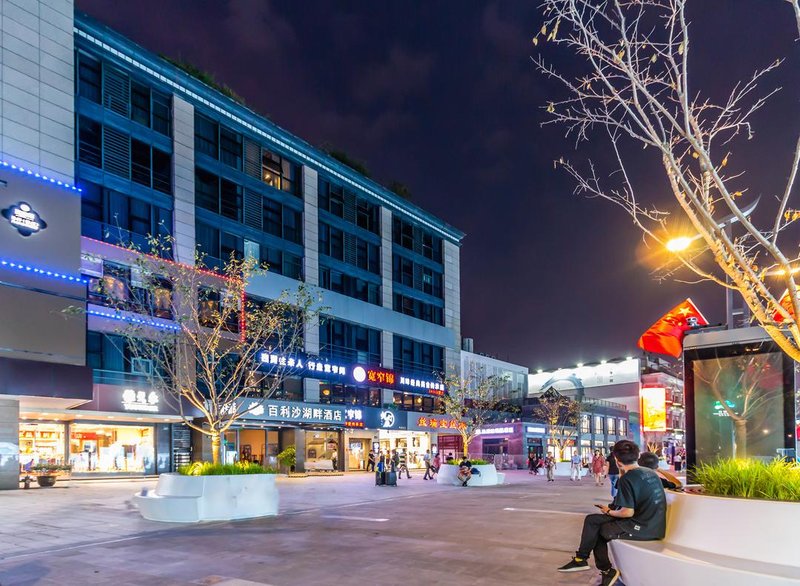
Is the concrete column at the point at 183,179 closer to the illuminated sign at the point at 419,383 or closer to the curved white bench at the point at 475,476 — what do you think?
the curved white bench at the point at 475,476

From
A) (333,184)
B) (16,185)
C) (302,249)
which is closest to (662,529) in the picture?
(16,185)

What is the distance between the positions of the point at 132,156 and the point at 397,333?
2520 cm

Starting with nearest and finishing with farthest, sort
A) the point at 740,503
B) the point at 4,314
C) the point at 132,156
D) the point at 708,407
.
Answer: the point at 740,503 → the point at 708,407 → the point at 4,314 → the point at 132,156

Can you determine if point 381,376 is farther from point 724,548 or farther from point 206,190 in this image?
point 724,548

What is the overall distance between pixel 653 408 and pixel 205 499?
1062 centimetres

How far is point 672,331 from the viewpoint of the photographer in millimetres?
12680

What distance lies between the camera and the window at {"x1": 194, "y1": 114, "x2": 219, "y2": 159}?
120ft

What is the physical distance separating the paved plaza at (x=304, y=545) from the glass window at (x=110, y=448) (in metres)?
12.3

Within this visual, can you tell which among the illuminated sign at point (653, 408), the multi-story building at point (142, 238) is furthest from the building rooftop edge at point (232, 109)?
the illuminated sign at point (653, 408)

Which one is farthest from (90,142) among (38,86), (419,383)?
(419,383)

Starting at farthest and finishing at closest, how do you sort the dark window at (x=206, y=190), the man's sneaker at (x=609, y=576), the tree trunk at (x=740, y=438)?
the dark window at (x=206, y=190)
the tree trunk at (x=740, y=438)
the man's sneaker at (x=609, y=576)

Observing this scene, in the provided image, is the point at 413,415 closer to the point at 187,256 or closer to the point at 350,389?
the point at 350,389

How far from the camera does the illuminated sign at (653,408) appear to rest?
1624cm

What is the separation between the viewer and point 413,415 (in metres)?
49.2
